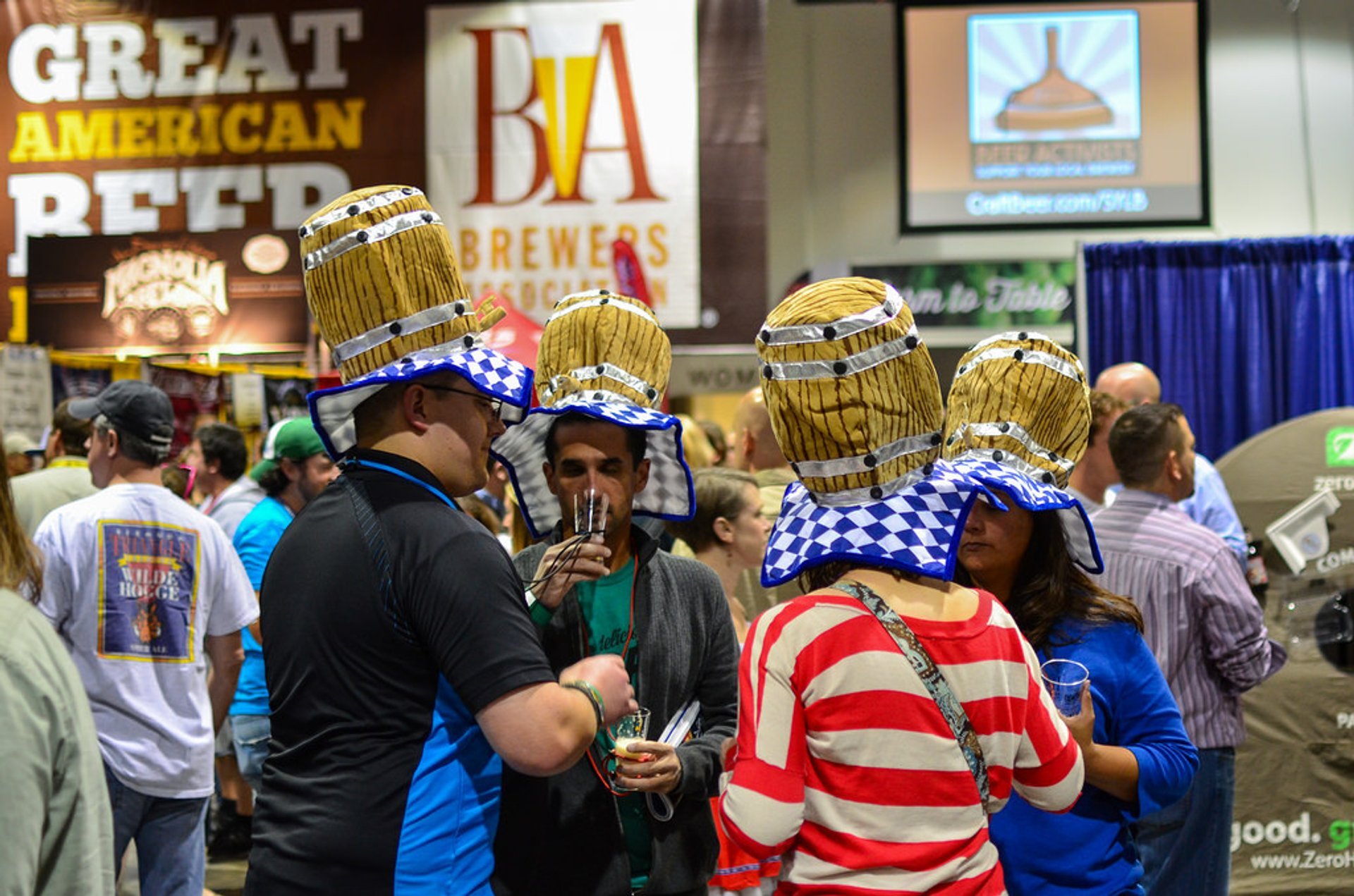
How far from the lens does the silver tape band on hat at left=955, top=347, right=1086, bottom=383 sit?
7.84ft

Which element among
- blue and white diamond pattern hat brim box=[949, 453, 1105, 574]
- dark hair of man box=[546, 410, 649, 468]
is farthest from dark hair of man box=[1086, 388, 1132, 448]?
dark hair of man box=[546, 410, 649, 468]

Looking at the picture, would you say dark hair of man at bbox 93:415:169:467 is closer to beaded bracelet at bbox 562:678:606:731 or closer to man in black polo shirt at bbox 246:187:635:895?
man in black polo shirt at bbox 246:187:635:895

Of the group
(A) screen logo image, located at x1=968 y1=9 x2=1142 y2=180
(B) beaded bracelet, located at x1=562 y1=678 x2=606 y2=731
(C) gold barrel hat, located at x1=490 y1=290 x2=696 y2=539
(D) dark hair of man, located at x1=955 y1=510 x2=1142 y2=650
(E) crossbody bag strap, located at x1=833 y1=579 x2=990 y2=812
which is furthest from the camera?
(A) screen logo image, located at x1=968 y1=9 x2=1142 y2=180

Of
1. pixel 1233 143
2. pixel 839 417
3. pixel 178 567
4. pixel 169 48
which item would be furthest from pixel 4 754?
pixel 1233 143

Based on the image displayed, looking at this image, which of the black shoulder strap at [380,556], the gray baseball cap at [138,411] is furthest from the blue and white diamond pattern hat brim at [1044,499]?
the gray baseball cap at [138,411]

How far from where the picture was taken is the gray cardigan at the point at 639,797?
207cm

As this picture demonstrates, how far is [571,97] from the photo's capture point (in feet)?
33.1

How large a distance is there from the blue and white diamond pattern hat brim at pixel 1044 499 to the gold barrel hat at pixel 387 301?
0.80 meters

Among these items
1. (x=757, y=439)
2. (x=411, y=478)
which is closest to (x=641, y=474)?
(x=411, y=478)

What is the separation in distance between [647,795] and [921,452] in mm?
798

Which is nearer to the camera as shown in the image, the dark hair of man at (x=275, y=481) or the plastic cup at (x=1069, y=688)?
the plastic cup at (x=1069, y=688)

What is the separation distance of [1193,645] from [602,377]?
6.39 ft

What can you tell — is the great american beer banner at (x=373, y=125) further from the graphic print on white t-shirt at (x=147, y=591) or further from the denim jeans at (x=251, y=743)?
the graphic print on white t-shirt at (x=147, y=591)

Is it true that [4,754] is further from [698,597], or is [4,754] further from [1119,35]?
[1119,35]
